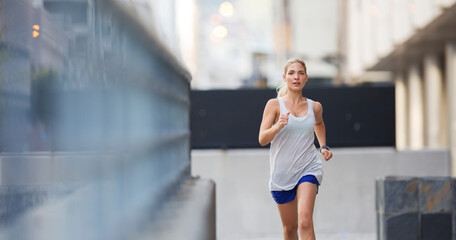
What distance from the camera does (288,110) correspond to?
3877 millimetres

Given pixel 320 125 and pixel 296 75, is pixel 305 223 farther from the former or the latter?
pixel 296 75

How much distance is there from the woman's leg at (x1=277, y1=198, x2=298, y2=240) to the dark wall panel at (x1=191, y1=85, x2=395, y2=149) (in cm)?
669

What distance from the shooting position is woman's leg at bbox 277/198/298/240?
4219 mm

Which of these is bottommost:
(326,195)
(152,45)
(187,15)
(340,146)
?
(326,195)

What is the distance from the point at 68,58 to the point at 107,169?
40 cm

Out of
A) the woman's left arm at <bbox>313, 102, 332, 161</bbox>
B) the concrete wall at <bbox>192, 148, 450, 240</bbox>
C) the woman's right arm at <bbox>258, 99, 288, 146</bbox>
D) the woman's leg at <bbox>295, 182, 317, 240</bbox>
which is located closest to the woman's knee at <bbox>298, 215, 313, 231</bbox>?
the woman's leg at <bbox>295, 182, 317, 240</bbox>

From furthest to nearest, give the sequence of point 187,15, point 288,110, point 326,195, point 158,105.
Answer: point 326,195 < point 187,15 < point 288,110 < point 158,105

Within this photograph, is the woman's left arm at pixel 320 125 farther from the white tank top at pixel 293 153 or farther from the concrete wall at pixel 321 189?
the concrete wall at pixel 321 189

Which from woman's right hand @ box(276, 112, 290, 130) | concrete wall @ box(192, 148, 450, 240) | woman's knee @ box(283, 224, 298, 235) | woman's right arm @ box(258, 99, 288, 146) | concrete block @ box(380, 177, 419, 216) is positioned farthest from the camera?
concrete wall @ box(192, 148, 450, 240)

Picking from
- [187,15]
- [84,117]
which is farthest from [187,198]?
[84,117]

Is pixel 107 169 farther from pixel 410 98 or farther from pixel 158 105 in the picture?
pixel 410 98

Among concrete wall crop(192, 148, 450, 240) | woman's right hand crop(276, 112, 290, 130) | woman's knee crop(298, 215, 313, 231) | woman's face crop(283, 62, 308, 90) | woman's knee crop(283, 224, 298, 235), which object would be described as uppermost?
woman's face crop(283, 62, 308, 90)

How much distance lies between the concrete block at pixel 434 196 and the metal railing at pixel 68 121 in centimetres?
434

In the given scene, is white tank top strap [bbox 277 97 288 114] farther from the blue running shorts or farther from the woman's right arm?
the blue running shorts
